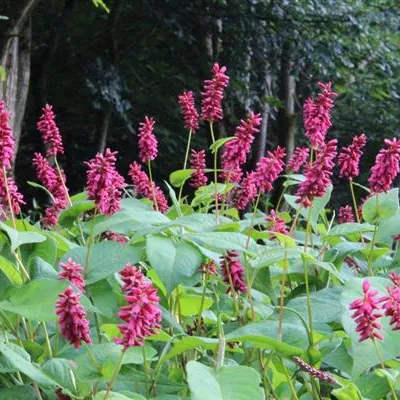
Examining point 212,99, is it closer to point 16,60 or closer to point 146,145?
point 146,145

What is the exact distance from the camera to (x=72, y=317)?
102 cm

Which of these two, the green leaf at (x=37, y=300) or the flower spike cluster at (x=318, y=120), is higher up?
the flower spike cluster at (x=318, y=120)

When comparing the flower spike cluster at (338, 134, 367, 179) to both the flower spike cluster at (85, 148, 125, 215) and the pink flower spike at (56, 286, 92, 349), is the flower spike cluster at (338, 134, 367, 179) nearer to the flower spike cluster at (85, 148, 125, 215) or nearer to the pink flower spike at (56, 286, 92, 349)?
the flower spike cluster at (85, 148, 125, 215)

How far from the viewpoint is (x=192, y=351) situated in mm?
1339

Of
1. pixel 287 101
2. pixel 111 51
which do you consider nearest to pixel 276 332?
pixel 111 51

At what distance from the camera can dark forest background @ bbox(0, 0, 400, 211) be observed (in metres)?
9.57

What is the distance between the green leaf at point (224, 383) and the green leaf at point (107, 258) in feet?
1.03

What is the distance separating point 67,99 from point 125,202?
8.91 m

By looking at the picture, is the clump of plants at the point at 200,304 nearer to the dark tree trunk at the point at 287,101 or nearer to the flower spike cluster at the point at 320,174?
the flower spike cluster at the point at 320,174

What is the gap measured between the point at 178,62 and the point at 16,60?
333cm

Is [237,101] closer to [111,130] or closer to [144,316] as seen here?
[111,130]

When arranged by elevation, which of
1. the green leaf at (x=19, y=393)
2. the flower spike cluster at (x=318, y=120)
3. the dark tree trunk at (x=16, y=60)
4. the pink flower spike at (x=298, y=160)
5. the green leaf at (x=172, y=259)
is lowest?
the dark tree trunk at (x=16, y=60)

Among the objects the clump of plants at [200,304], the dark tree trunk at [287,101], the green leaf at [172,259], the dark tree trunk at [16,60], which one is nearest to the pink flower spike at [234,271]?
the clump of plants at [200,304]

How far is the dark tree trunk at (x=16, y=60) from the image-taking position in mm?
6855
